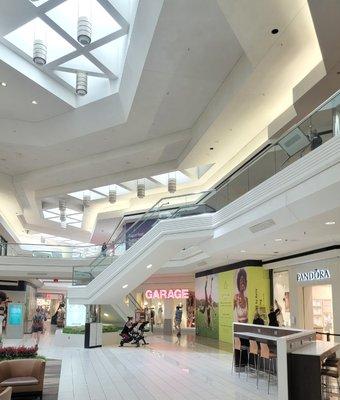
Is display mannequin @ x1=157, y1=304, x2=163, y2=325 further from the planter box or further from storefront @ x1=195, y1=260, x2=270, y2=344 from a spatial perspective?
the planter box

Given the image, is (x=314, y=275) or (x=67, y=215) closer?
Result: (x=314, y=275)

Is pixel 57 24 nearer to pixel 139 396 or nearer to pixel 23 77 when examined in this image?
pixel 23 77

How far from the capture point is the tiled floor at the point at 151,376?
27.4ft

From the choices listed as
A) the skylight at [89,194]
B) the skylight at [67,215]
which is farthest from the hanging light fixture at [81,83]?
the skylight at [67,215]

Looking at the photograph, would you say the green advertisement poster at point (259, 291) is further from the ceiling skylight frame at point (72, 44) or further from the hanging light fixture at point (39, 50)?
the hanging light fixture at point (39, 50)

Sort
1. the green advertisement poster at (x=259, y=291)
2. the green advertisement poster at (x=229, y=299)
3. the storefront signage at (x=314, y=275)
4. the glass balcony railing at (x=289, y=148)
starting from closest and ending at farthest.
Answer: the glass balcony railing at (x=289, y=148)
the storefront signage at (x=314, y=275)
the green advertisement poster at (x=259, y=291)
the green advertisement poster at (x=229, y=299)

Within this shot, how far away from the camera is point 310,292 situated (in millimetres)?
15406

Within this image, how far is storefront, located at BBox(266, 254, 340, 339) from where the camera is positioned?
44.1 feet

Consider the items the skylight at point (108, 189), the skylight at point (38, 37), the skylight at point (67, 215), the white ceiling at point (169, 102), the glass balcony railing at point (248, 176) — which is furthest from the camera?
the skylight at point (67, 215)

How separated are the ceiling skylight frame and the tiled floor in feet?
27.1

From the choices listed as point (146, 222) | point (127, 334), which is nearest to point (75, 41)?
point (146, 222)

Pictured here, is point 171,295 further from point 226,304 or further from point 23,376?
point 23,376

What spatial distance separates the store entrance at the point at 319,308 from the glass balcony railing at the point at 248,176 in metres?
4.92

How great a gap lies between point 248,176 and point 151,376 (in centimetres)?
529
